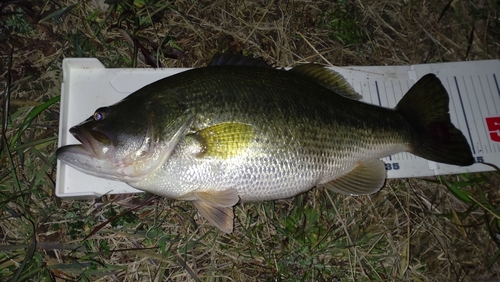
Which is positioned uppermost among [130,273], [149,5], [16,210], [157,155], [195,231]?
[149,5]

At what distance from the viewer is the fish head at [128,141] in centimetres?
227

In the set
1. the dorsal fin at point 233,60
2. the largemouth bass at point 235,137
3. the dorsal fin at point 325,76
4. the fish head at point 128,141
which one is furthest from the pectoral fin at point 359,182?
the fish head at point 128,141

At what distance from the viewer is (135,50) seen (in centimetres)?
318

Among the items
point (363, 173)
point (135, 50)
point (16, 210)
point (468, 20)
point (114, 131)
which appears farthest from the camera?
point (468, 20)

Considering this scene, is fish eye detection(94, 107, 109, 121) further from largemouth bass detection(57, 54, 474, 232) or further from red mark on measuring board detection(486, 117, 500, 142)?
red mark on measuring board detection(486, 117, 500, 142)

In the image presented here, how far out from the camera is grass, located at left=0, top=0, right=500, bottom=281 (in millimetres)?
2908

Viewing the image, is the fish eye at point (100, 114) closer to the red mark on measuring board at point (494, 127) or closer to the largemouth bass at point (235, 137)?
the largemouth bass at point (235, 137)

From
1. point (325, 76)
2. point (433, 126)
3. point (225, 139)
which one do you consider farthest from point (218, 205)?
point (433, 126)

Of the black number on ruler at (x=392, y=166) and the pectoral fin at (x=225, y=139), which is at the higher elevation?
the pectoral fin at (x=225, y=139)

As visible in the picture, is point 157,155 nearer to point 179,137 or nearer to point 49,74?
point 179,137

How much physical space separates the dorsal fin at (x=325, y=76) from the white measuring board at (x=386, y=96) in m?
0.53

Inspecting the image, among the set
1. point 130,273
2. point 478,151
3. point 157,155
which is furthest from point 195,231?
point 478,151

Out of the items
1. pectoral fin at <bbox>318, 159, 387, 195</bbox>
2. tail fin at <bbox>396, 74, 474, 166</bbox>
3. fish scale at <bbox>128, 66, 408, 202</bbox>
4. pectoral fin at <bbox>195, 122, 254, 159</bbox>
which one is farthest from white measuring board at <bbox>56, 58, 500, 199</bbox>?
pectoral fin at <bbox>195, 122, 254, 159</bbox>

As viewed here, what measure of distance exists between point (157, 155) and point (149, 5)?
5.69ft
